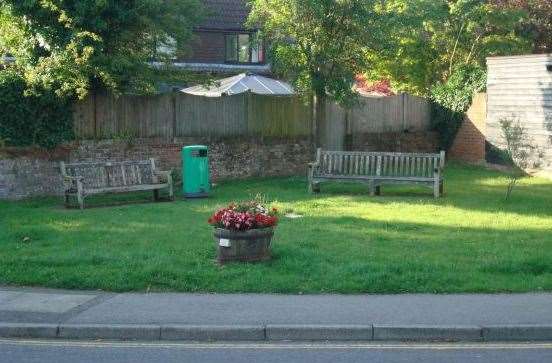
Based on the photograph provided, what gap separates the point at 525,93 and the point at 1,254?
654 inches

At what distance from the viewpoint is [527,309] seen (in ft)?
27.0

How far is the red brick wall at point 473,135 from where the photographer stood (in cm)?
2536

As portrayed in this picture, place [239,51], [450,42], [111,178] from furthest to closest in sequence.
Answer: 1. [239,51]
2. [450,42]
3. [111,178]

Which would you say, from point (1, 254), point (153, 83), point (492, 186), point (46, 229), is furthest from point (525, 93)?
point (1, 254)

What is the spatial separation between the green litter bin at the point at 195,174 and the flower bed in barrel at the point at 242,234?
24.4 ft

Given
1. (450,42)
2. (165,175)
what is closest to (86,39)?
(165,175)

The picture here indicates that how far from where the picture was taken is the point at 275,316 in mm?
8070

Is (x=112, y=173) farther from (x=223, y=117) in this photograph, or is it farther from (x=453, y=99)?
(x=453, y=99)

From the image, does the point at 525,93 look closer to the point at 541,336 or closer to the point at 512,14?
the point at 512,14

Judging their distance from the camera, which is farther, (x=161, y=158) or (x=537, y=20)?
(x=537, y=20)

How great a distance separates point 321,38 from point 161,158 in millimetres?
5277

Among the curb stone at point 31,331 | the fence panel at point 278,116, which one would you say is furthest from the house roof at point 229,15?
the curb stone at point 31,331

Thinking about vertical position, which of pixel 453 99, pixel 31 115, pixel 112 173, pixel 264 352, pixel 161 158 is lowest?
pixel 264 352

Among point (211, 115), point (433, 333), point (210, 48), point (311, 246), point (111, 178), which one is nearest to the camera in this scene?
point (433, 333)
